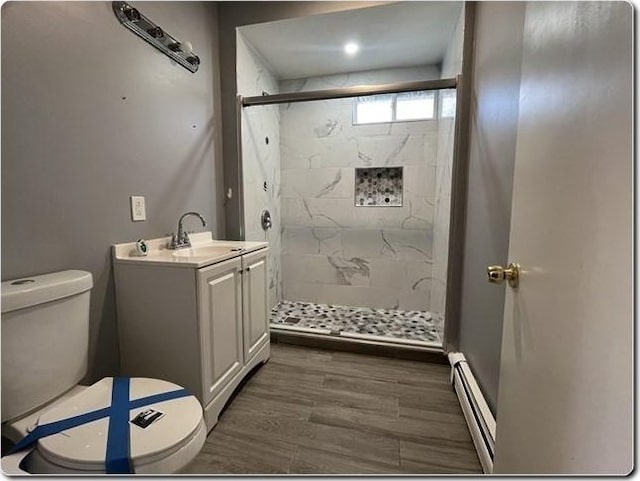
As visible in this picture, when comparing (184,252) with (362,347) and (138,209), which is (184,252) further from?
(362,347)

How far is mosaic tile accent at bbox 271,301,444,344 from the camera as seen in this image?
2.46 m

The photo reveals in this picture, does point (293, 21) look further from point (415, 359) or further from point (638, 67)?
point (415, 359)

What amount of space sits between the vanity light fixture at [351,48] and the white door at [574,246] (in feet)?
6.30

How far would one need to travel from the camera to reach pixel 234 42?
2.20 metres

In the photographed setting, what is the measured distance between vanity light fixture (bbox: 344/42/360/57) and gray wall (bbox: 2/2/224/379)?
3.70ft

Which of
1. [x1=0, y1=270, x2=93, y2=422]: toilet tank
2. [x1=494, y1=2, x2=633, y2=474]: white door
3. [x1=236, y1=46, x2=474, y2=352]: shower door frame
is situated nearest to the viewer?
[x1=494, y1=2, x2=633, y2=474]: white door

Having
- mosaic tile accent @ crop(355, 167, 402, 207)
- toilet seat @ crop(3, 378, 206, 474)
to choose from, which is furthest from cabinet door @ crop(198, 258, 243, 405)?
mosaic tile accent @ crop(355, 167, 402, 207)

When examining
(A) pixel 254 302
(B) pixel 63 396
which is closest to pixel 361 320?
(A) pixel 254 302

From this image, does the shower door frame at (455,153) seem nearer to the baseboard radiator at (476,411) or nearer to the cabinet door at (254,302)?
the baseboard radiator at (476,411)

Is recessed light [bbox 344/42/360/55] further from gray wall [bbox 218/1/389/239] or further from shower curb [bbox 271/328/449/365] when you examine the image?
shower curb [bbox 271/328/449/365]

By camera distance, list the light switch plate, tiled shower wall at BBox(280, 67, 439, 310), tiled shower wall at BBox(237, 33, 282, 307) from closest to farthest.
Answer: the light switch plate → tiled shower wall at BBox(237, 33, 282, 307) → tiled shower wall at BBox(280, 67, 439, 310)

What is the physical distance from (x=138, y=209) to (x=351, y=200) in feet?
6.60

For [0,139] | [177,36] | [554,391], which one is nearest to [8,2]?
[0,139]

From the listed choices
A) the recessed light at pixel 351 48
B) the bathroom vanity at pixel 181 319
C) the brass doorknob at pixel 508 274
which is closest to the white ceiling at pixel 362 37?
the recessed light at pixel 351 48
